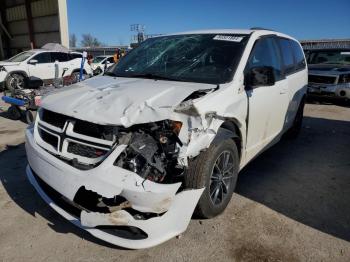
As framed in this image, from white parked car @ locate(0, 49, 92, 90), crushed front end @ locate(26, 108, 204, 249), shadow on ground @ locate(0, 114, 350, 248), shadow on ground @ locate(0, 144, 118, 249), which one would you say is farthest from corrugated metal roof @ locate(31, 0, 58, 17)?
crushed front end @ locate(26, 108, 204, 249)

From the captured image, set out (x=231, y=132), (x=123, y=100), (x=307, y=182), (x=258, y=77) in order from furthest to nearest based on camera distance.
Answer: (x=307, y=182) → (x=258, y=77) → (x=231, y=132) → (x=123, y=100)

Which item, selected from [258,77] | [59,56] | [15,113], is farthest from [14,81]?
[258,77]

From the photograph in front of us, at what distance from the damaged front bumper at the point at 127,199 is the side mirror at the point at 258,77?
4.66 ft

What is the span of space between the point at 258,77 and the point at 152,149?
1529 millimetres

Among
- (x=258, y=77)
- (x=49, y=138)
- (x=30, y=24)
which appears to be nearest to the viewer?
(x=49, y=138)

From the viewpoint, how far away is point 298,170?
4.70 metres

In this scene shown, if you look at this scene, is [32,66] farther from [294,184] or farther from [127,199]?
[127,199]

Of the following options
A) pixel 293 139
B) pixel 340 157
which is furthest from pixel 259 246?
pixel 293 139

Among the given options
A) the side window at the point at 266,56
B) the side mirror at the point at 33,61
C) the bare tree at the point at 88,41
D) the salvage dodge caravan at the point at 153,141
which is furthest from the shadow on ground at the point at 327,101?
the bare tree at the point at 88,41

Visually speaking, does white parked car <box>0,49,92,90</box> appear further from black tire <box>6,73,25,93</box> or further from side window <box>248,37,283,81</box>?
side window <box>248,37,283,81</box>

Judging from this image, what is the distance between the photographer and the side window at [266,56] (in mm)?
3800

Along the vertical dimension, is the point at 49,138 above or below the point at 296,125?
above

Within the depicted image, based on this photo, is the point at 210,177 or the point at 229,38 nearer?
the point at 210,177

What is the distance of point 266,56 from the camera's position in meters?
4.14
